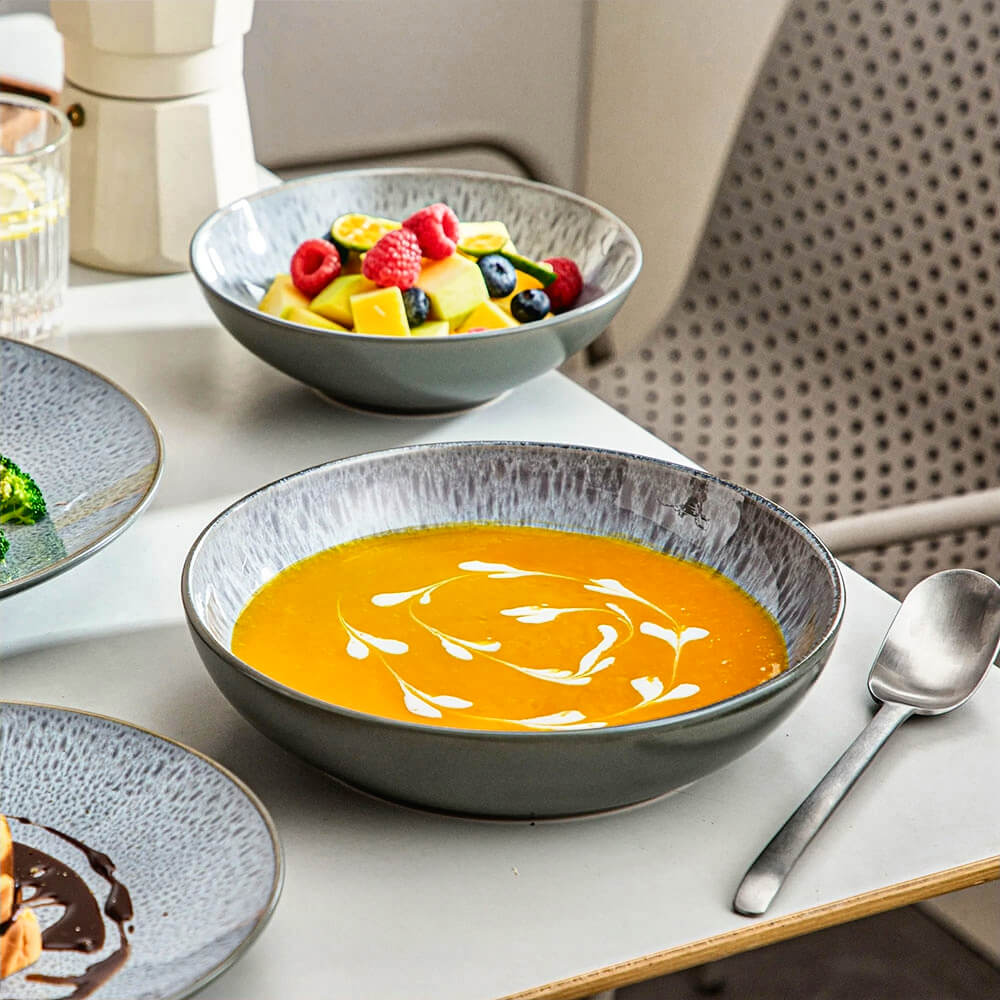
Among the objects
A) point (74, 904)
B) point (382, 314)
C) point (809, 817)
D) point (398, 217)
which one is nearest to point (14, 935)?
point (74, 904)

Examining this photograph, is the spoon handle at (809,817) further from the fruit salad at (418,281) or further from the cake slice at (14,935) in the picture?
the fruit salad at (418,281)

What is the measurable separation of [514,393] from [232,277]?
0.74 ft

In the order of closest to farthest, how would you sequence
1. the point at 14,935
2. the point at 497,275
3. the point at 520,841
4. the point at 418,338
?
the point at 14,935, the point at 520,841, the point at 418,338, the point at 497,275

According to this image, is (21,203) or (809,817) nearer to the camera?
(809,817)

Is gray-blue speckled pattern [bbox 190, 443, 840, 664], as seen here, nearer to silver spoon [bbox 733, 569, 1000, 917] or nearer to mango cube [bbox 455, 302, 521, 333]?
silver spoon [bbox 733, 569, 1000, 917]

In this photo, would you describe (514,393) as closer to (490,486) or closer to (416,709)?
(490,486)

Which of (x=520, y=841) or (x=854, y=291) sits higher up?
(x=520, y=841)

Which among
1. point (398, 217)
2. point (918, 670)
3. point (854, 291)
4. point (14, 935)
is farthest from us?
point (854, 291)

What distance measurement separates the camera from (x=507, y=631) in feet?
2.26

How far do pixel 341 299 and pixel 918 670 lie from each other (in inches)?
18.5

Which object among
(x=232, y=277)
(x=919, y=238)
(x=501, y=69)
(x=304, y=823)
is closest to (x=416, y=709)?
(x=304, y=823)

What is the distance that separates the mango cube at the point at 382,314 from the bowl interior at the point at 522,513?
7.9 inches

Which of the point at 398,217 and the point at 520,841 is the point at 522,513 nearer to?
the point at 520,841

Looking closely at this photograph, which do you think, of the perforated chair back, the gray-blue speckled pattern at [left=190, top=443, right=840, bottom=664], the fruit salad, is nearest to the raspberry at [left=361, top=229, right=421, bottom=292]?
the fruit salad
